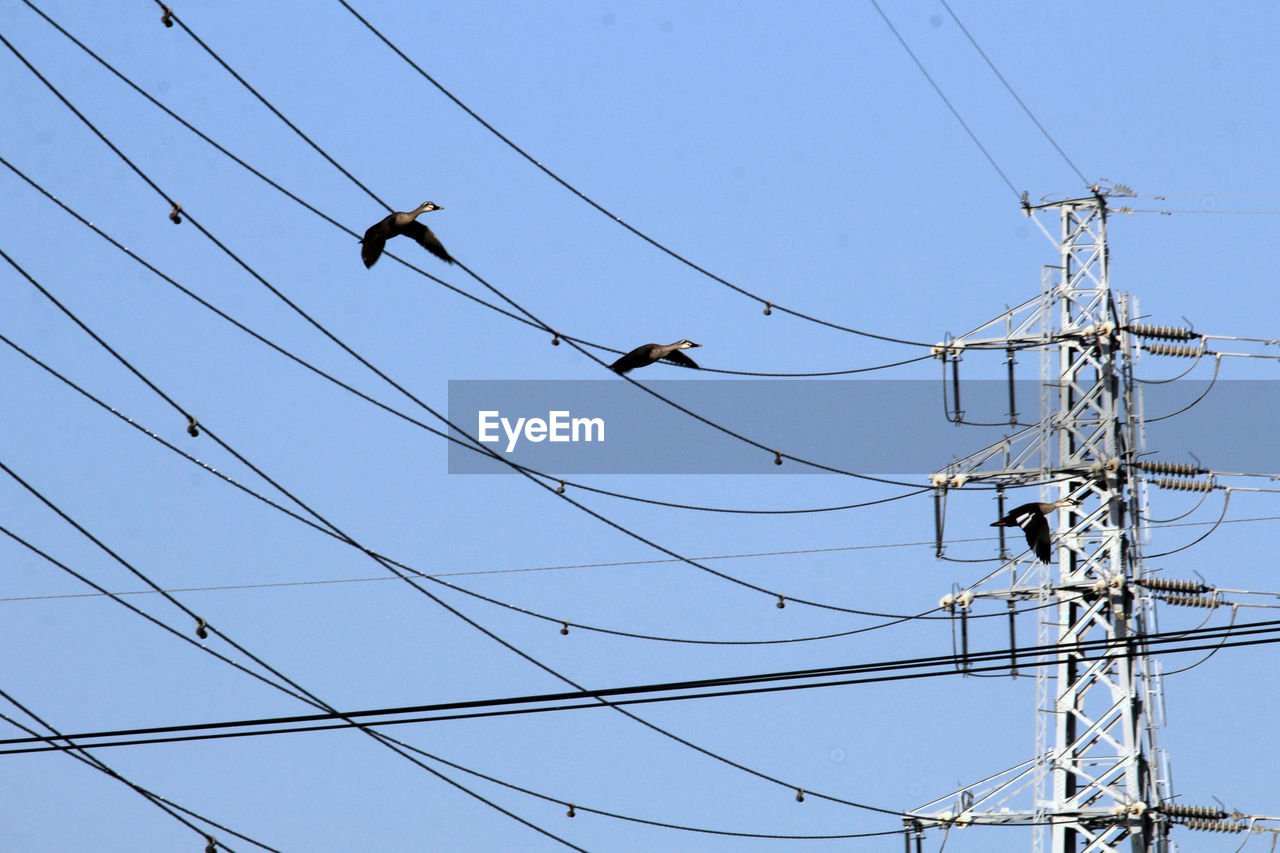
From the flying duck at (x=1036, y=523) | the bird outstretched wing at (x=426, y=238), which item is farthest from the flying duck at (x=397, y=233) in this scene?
the flying duck at (x=1036, y=523)

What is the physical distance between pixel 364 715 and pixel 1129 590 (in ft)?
36.6

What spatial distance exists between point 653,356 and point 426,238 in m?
3.30

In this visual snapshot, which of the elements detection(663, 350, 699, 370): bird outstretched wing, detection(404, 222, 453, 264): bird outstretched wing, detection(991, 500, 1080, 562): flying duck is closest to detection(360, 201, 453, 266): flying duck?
detection(404, 222, 453, 264): bird outstretched wing

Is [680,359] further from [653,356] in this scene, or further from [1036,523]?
[1036,523]

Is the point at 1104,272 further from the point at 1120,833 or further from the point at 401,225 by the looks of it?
the point at 401,225

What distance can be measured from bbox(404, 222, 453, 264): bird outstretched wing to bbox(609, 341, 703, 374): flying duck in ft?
9.08

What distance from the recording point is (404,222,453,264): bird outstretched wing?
80.1 ft

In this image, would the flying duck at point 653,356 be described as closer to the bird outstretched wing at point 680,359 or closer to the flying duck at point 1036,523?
the bird outstretched wing at point 680,359

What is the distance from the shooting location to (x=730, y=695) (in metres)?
18.7

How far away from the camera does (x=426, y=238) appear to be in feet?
80.3

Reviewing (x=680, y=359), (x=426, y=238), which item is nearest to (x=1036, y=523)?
(x=680, y=359)

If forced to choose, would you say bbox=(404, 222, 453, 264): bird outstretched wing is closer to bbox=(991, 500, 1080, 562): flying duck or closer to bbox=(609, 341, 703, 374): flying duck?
bbox=(609, 341, 703, 374): flying duck

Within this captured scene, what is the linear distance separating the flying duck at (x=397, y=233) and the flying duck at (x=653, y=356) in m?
2.81

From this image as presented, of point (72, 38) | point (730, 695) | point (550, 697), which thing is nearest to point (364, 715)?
point (550, 697)
